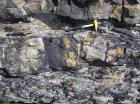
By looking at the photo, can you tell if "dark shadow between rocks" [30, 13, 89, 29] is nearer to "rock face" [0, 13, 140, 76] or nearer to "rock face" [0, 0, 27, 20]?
"rock face" [0, 13, 140, 76]

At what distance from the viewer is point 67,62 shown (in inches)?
523

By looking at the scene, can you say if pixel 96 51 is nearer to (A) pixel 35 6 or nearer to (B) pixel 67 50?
(B) pixel 67 50

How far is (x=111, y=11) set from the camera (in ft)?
42.5

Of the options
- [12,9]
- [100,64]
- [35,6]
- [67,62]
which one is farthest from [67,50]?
[12,9]

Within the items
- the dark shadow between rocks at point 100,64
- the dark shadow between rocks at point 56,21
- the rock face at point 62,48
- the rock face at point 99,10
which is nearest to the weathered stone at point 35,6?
the dark shadow between rocks at point 56,21

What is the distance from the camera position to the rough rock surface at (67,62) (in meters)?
13.2

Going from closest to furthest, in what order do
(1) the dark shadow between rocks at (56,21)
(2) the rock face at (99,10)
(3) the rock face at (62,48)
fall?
(2) the rock face at (99,10), (3) the rock face at (62,48), (1) the dark shadow between rocks at (56,21)

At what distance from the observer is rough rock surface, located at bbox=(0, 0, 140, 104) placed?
1316cm

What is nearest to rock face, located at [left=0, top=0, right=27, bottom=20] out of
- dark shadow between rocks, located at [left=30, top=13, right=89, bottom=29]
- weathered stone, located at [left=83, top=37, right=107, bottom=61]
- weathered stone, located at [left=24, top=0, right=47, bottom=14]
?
weathered stone, located at [left=24, top=0, right=47, bottom=14]

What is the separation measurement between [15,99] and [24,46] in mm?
2109

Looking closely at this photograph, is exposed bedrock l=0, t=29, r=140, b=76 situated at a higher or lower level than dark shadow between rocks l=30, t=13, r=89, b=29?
lower

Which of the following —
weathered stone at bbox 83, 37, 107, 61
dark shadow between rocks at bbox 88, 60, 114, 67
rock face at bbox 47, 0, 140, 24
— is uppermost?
rock face at bbox 47, 0, 140, 24

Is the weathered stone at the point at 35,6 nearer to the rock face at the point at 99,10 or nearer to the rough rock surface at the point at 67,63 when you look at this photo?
the rough rock surface at the point at 67,63

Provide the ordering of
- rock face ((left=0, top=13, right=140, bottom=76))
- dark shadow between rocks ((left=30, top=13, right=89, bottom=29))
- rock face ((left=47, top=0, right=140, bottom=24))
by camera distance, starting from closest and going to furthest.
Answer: rock face ((left=47, top=0, right=140, bottom=24)) < rock face ((left=0, top=13, right=140, bottom=76)) < dark shadow between rocks ((left=30, top=13, right=89, bottom=29))
